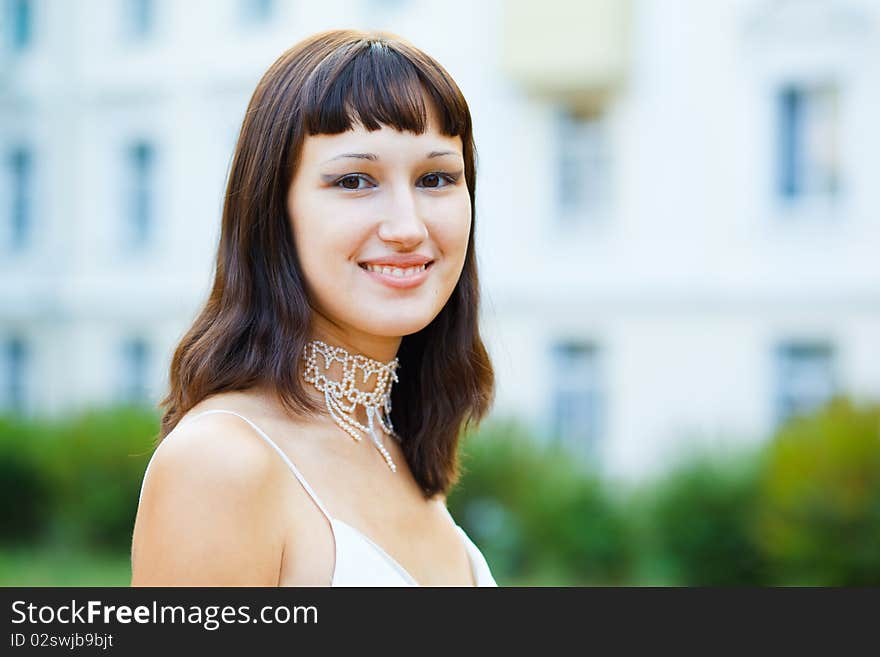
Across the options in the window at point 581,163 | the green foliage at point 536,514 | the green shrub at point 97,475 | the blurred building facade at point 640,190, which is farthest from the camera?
the window at point 581,163

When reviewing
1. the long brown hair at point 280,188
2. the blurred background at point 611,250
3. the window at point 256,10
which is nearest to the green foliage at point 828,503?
the blurred background at point 611,250

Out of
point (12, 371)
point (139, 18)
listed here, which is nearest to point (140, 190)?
point (139, 18)

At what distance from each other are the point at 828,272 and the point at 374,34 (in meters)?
14.9

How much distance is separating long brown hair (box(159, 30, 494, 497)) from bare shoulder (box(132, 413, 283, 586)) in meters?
0.22

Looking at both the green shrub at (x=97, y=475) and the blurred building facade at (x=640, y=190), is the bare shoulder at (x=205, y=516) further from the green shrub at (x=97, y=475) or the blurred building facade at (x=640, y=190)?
the green shrub at (x=97, y=475)

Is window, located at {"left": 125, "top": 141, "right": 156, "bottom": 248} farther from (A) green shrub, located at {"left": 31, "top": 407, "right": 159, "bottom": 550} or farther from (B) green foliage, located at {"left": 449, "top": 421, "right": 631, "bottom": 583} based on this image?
(B) green foliage, located at {"left": 449, "top": 421, "right": 631, "bottom": 583}

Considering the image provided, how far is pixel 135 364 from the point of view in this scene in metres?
21.0

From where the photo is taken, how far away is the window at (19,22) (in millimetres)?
21562

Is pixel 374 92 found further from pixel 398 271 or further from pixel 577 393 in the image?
pixel 577 393

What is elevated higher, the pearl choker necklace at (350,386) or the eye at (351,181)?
the eye at (351,181)

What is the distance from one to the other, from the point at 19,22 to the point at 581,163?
34.7 ft

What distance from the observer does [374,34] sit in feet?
6.97

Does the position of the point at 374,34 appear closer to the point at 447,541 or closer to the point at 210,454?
the point at 210,454

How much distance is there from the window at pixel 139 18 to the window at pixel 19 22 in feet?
6.34
